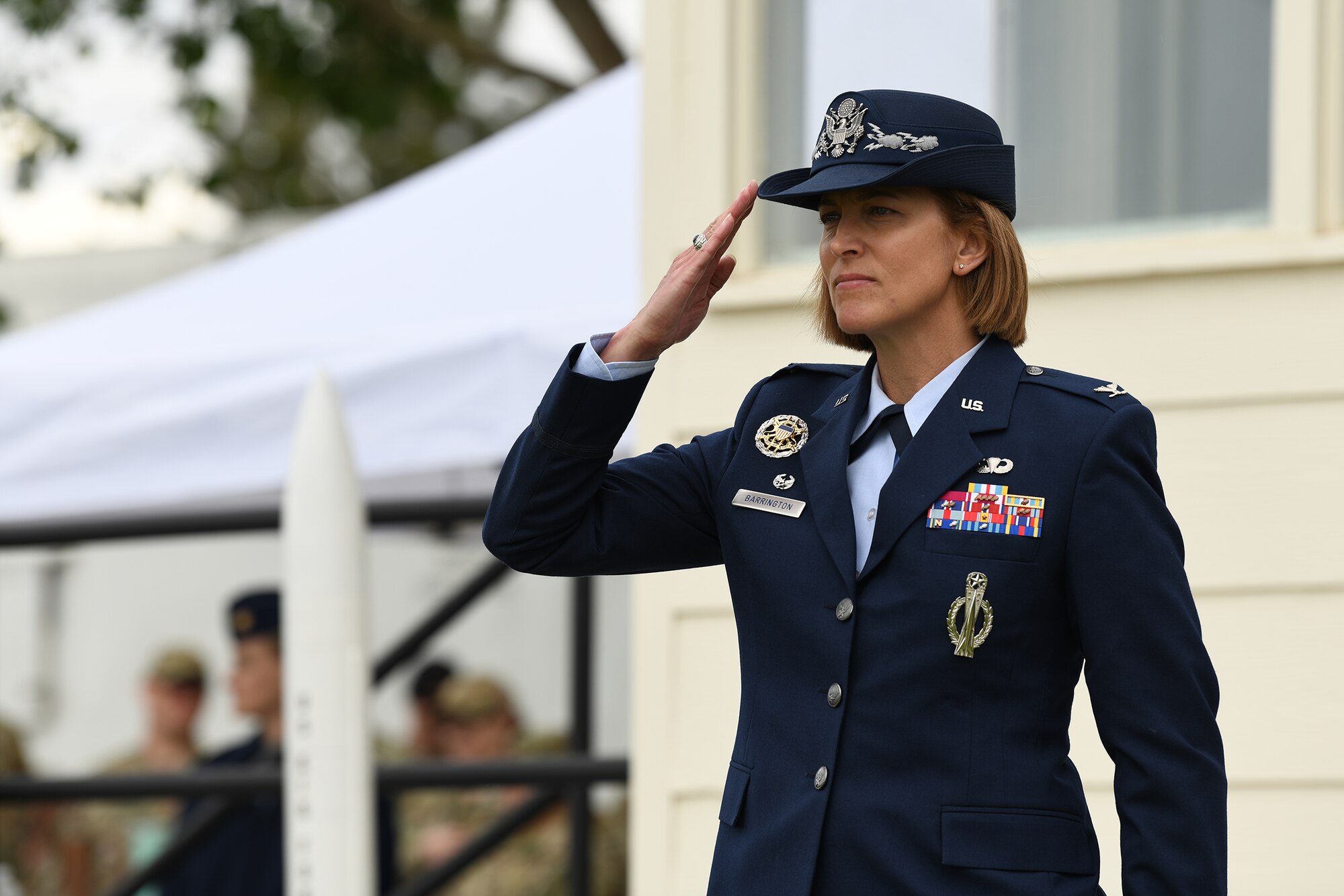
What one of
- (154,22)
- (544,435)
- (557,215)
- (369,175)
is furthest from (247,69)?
(544,435)

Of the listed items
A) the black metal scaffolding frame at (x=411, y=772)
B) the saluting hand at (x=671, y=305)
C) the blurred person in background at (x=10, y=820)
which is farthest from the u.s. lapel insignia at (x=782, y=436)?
the blurred person in background at (x=10, y=820)

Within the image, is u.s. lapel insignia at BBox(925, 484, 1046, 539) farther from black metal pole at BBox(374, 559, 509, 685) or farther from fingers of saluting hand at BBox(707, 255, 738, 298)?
black metal pole at BBox(374, 559, 509, 685)

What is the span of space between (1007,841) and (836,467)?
0.47m

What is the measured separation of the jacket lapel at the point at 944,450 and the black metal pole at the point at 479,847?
2915 mm

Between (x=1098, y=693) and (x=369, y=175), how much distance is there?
49.9ft

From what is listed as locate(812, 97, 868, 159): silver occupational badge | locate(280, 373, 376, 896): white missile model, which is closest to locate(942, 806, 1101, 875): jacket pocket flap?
locate(812, 97, 868, 159): silver occupational badge

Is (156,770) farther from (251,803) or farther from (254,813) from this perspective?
(251,803)

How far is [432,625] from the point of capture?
15.8 feet

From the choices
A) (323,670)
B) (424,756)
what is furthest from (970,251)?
(424,756)

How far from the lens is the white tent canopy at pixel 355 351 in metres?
4.22

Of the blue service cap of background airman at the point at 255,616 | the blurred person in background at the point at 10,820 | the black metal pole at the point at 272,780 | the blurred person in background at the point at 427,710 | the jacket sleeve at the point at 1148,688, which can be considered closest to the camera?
the jacket sleeve at the point at 1148,688

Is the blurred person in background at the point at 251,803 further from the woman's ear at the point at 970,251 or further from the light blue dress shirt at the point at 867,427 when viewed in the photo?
the woman's ear at the point at 970,251

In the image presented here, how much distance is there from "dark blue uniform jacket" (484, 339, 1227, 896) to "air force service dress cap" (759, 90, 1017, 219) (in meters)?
0.21

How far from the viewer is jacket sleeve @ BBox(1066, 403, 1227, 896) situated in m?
1.92
